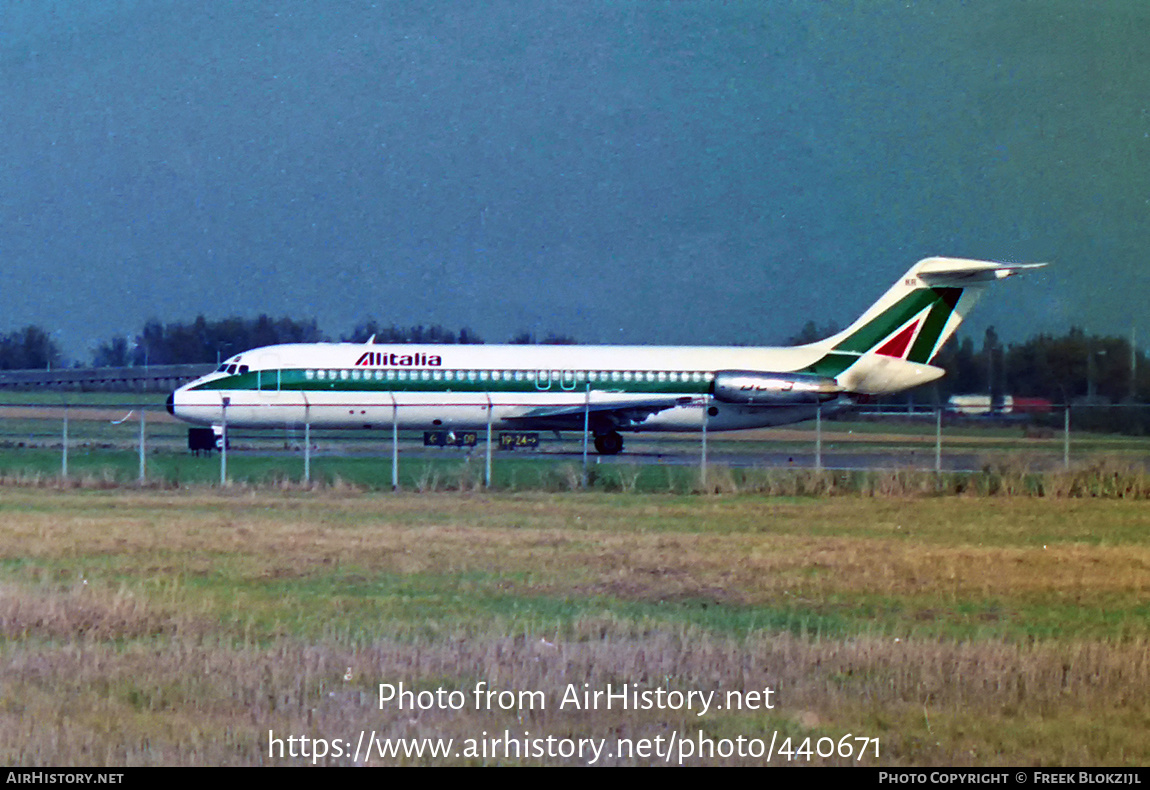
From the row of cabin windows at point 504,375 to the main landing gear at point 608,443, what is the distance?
5.39 ft

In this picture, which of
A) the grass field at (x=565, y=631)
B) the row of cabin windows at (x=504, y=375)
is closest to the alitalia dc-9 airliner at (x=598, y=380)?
the row of cabin windows at (x=504, y=375)

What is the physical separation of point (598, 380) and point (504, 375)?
8.75 feet

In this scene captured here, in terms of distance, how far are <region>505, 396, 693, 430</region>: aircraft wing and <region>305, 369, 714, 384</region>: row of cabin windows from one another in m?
0.90

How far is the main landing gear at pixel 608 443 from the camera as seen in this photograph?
3772cm

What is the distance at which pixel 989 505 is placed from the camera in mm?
22828

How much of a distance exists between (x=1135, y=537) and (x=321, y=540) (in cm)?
1062

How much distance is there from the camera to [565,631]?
10.9m

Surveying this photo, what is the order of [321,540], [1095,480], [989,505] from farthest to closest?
[1095,480] < [989,505] < [321,540]

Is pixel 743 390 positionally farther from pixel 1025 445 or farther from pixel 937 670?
pixel 937 670

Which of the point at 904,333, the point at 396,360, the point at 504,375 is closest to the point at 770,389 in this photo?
the point at 904,333

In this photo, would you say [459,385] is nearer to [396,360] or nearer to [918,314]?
[396,360]

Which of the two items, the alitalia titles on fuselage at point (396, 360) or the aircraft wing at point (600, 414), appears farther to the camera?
the alitalia titles on fuselage at point (396, 360)

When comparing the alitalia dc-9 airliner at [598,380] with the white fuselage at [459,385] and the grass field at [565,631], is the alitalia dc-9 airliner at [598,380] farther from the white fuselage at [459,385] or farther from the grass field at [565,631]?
the grass field at [565,631]
